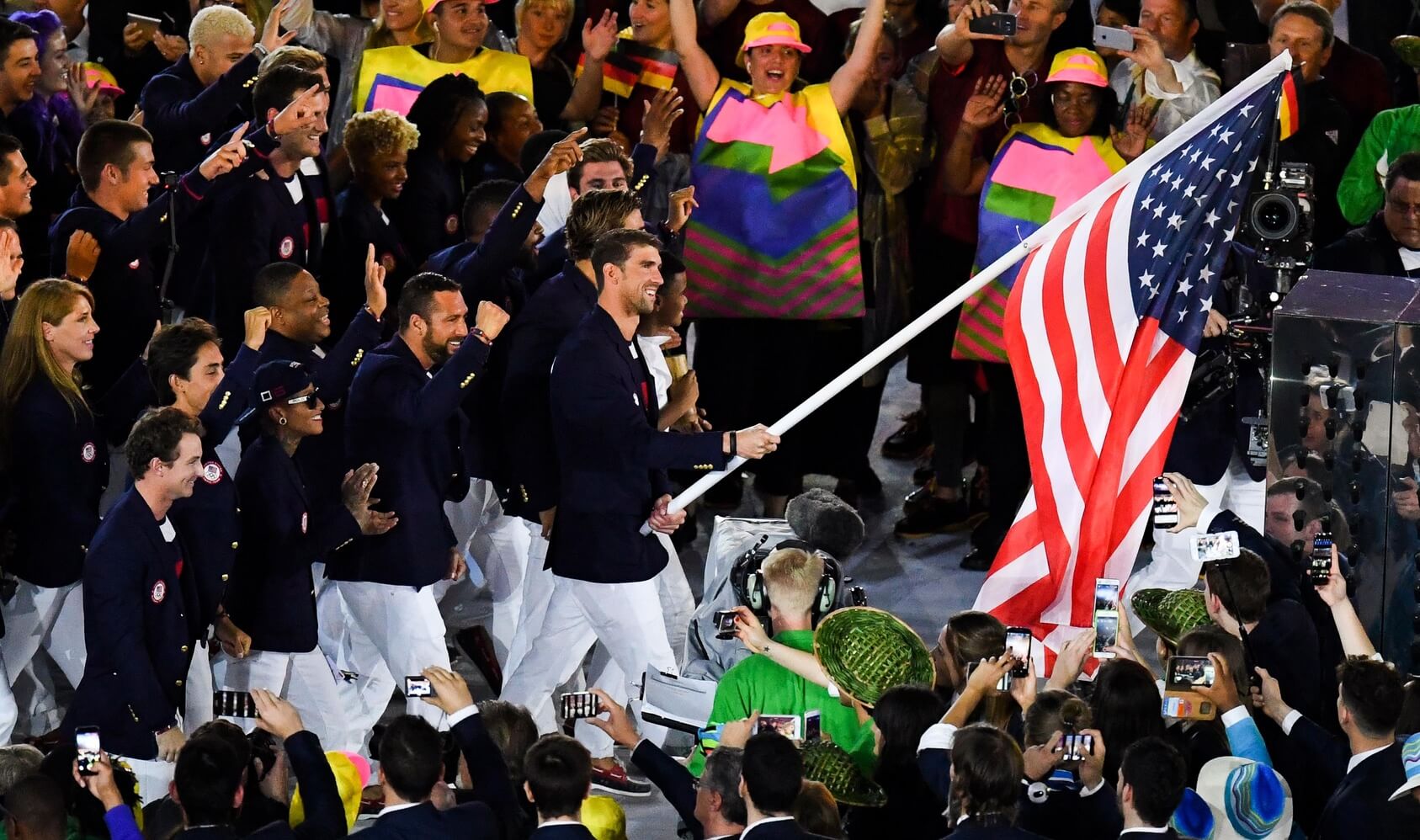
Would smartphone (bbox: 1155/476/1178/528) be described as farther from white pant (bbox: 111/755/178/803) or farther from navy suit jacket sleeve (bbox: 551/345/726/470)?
white pant (bbox: 111/755/178/803)

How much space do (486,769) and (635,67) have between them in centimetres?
573

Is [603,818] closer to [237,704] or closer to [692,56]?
[237,704]

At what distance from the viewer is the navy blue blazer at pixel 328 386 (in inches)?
401

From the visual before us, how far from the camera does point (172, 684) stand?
882 cm

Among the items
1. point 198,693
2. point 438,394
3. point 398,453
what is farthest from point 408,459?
point 198,693

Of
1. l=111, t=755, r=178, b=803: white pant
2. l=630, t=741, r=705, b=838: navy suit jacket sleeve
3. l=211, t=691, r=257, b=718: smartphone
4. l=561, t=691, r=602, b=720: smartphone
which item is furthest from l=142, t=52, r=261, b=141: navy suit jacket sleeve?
l=630, t=741, r=705, b=838: navy suit jacket sleeve

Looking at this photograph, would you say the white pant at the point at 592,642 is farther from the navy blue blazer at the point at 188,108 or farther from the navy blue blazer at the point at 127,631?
the navy blue blazer at the point at 188,108

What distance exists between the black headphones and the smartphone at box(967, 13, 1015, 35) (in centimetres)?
362

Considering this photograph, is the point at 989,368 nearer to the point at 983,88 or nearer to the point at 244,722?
the point at 983,88

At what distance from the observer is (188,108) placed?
11883 millimetres

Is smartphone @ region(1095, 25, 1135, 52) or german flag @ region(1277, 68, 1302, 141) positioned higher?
smartphone @ region(1095, 25, 1135, 52)

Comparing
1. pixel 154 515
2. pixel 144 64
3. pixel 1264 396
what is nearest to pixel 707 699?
pixel 154 515

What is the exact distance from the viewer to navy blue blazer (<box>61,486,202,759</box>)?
855 centimetres

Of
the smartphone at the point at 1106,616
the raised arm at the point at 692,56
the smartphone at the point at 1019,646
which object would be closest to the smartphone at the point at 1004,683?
the smartphone at the point at 1019,646
